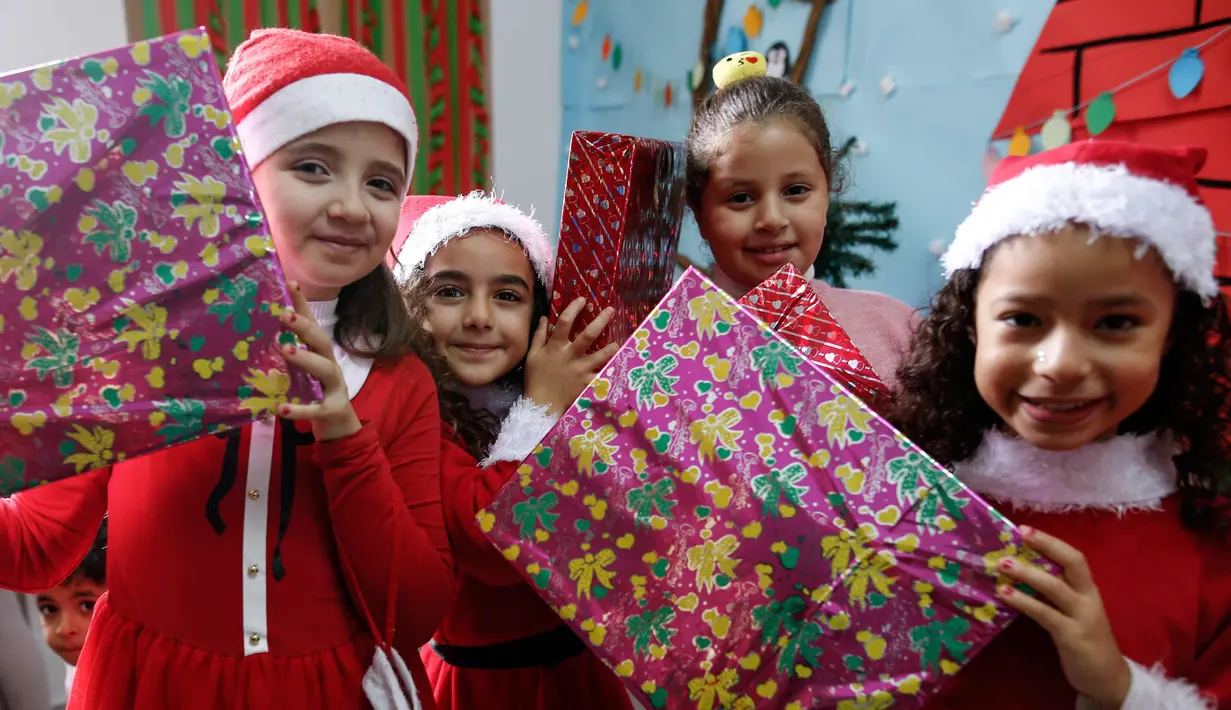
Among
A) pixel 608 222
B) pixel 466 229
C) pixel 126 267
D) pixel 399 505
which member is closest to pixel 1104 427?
pixel 608 222

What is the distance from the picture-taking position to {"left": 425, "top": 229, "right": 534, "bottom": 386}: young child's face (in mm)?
1311

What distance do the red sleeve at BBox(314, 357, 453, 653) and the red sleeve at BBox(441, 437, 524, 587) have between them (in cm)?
3

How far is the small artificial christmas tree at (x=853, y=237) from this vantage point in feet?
8.43

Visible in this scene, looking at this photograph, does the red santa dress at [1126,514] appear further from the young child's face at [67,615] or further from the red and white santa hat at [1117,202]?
the young child's face at [67,615]

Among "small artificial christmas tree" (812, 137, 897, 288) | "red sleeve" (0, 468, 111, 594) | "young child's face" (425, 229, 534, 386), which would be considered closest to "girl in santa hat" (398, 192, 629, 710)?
"young child's face" (425, 229, 534, 386)

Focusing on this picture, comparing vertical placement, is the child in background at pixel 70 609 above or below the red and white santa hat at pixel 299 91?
below

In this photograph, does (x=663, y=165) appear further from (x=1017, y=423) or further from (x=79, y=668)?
(x=79, y=668)

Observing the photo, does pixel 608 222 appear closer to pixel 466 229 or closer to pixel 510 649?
pixel 466 229

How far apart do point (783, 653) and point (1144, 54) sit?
6.27ft

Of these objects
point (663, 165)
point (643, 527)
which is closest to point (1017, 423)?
point (643, 527)

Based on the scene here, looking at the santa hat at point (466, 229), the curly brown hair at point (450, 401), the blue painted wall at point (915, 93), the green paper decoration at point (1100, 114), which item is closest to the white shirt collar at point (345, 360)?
the curly brown hair at point (450, 401)

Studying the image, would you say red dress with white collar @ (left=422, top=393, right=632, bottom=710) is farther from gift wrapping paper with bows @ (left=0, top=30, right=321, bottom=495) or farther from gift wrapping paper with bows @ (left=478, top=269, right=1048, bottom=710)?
gift wrapping paper with bows @ (left=0, top=30, right=321, bottom=495)

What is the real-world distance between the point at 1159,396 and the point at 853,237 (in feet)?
5.43

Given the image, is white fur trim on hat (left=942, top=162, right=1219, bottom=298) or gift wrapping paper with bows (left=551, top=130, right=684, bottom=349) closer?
white fur trim on hat (left=942, top=162, right=1219, bottom=298)
